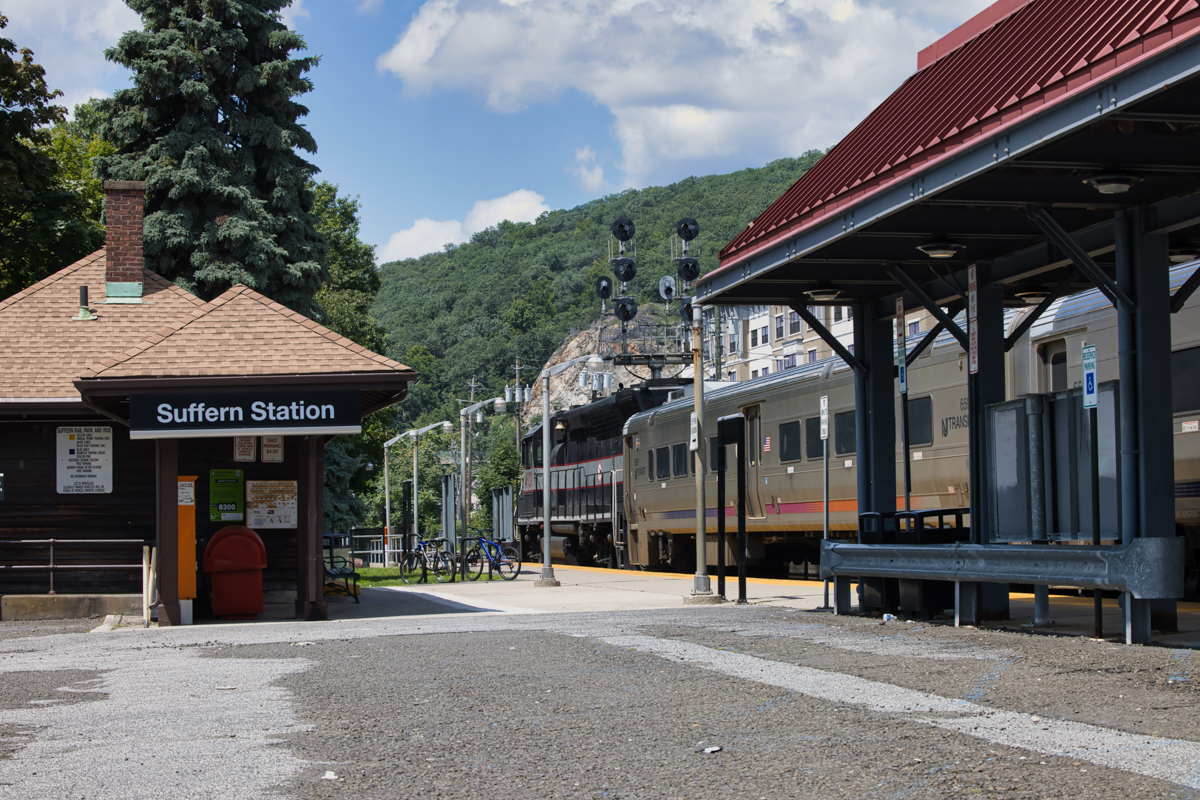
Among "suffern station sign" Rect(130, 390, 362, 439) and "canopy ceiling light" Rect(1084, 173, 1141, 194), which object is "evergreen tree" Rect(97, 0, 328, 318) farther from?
"canopy ceiling light" Rect(1084, 173, 1141, 194)

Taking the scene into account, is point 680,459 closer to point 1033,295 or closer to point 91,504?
point 91,504

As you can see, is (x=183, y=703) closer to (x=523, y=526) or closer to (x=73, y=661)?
(x=73, y=661)

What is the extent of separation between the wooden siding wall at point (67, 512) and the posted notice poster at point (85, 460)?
3.0 inches

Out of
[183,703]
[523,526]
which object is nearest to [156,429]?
[183,703]

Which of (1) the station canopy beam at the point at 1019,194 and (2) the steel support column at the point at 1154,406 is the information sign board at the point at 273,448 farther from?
(2) the steel support column at the point at 1154,406

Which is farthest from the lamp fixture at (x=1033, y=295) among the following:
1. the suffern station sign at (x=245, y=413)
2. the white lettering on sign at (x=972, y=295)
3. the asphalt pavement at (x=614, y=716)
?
the suffern station sign at (x=245, y=413)

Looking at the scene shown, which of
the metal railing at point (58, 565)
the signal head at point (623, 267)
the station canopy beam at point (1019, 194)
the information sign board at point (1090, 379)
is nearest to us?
the station canopy beam at point (1019, 194)

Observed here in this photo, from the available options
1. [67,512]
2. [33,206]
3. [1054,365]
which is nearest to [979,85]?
[1054,365]

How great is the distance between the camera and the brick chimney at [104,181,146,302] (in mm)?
18438

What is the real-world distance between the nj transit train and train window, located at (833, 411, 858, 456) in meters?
0.02

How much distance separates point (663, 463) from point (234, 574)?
11345 millimetres

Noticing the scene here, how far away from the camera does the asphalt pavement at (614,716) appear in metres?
5.17

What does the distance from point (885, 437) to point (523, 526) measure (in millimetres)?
25162

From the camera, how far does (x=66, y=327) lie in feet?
58.4
